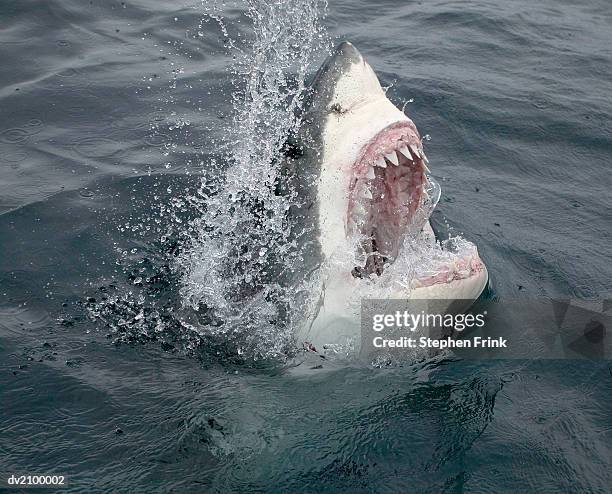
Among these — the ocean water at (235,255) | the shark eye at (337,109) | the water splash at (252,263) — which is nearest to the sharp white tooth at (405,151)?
the shark eye at (337,109)

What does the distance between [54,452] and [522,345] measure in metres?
2.40

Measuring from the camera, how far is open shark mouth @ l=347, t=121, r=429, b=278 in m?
3.42

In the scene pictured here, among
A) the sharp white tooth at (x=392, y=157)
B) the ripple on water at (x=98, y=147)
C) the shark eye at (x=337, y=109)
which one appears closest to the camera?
the sharp white tooth at (x=392, y=157)

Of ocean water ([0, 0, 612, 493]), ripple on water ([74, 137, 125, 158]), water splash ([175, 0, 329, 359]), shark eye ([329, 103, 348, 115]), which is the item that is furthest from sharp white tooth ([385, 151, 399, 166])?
ripple on water ([74, 137, 125, 158])

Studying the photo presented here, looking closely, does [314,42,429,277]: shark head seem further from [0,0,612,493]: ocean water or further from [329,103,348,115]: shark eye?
[0,0,612,493]: ocean water

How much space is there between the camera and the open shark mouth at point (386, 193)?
11.2 feet

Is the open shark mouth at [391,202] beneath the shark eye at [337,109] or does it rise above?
beneath

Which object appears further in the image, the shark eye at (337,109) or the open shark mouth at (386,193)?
the shark eye at (337,109)

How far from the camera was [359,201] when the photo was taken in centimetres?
351

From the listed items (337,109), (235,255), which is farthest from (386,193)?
(235,255)

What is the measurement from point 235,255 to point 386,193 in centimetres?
90

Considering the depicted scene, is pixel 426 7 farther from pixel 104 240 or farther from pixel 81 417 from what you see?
pixel 81 417

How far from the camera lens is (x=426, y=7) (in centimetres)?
996

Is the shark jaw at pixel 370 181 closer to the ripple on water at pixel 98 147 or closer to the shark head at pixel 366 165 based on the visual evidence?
the shark head at pixel 366 165
